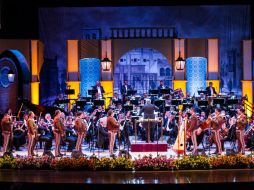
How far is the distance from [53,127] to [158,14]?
11.1 metres

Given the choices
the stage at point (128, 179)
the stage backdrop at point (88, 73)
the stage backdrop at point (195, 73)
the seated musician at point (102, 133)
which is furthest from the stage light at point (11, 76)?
the stage backdrop at point (195, 73)

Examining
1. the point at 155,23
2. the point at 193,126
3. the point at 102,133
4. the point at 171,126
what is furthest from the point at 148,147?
the point at 155,23

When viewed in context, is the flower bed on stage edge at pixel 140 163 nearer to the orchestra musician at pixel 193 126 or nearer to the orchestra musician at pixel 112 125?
the orchestra musician at pixel 193 126

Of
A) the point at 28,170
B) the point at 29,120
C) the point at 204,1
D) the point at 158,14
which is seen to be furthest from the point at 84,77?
the point at 28,170

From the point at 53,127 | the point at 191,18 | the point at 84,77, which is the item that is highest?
the point at 191,18

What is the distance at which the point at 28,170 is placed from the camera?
1702 cm

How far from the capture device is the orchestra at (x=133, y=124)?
61.2 ft

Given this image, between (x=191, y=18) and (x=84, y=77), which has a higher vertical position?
(x=191, y=18)

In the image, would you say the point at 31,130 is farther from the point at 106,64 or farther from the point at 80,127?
the point at 106,64

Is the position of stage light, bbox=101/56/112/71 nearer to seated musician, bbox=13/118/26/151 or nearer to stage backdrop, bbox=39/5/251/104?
stage backdrop, bbox=39/5/251/104

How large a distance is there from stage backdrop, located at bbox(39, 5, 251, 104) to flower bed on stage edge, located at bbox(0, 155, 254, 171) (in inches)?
415
